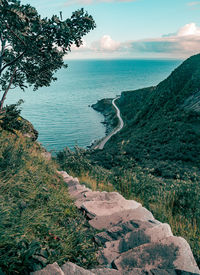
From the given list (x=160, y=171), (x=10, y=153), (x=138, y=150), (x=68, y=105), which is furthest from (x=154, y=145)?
(x=68, y=105)

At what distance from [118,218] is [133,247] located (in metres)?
0.98

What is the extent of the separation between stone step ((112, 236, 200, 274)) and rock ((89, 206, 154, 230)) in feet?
3.38

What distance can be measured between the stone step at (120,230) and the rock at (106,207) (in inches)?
27.7

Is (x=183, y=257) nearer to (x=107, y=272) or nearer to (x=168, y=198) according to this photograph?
(x=107, y=272)

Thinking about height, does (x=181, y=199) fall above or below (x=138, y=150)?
above

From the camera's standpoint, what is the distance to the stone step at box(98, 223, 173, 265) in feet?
9.93

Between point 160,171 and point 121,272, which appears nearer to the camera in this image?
point 121,272

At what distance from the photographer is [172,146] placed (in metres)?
24.2

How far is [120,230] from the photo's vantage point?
3549 millimetres

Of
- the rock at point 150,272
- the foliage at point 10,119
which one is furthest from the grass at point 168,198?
the foliage at point 10,119

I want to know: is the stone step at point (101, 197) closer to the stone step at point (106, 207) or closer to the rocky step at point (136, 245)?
the stone step at point (106, 207)

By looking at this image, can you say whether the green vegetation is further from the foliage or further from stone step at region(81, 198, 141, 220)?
the foliage

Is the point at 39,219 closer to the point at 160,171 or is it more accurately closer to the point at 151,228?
the point at 151,228

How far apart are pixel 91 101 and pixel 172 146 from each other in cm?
9801
